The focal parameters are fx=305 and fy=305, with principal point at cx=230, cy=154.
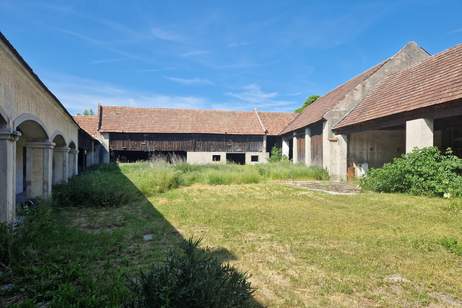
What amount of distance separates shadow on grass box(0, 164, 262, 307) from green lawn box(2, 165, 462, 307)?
0.03 m

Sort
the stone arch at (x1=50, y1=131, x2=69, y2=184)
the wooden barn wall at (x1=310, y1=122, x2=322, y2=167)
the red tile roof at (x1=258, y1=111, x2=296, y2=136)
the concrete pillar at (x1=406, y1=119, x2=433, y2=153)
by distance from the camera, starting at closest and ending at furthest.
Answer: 1. the concrete pillar at (x1=406, y1=119, x2=433, y2=153)
2. the stone arch at (x1=50, y1=131, x2=69, y2=184)
3. the wooden barn wall at (x1=310, y1=122, x2=322, y2=167)
4. the red tile roof at (x1=258, y1=111, x2=296, y2=136)

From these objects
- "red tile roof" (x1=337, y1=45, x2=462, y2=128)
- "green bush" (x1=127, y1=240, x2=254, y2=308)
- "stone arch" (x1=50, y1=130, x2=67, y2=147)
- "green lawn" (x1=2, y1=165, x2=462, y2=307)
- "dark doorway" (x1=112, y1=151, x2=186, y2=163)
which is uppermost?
"red tile roof" (x1=337, y1=45, x2=462, y2=128)

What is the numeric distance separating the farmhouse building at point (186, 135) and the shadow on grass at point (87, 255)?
60.5 ft

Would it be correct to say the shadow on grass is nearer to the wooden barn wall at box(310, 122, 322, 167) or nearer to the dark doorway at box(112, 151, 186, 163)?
the wooden barn wall at box(310, 122, 322, 167)

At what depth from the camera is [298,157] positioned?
2208cm

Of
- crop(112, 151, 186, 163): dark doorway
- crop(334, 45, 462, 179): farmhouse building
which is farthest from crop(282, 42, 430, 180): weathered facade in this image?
crop(112, 151, 186, 163): dark doorway

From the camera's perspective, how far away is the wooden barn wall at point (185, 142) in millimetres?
25859

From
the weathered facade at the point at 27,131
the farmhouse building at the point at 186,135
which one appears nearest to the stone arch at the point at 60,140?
the weathered facade at the point at 27,131

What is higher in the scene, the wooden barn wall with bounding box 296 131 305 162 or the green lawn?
the wooden barn wall with bounding box 296 131 305 162

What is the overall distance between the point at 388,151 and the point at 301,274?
14715mm

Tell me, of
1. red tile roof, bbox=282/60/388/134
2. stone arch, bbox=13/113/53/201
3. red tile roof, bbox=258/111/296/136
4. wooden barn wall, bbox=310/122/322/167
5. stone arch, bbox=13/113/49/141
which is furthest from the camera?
red tile roof, bbox=258/111/296/136

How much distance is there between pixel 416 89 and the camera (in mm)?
11789

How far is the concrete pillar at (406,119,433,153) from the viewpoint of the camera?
1028cm

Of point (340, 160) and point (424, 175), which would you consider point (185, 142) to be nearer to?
point (340, 160)
